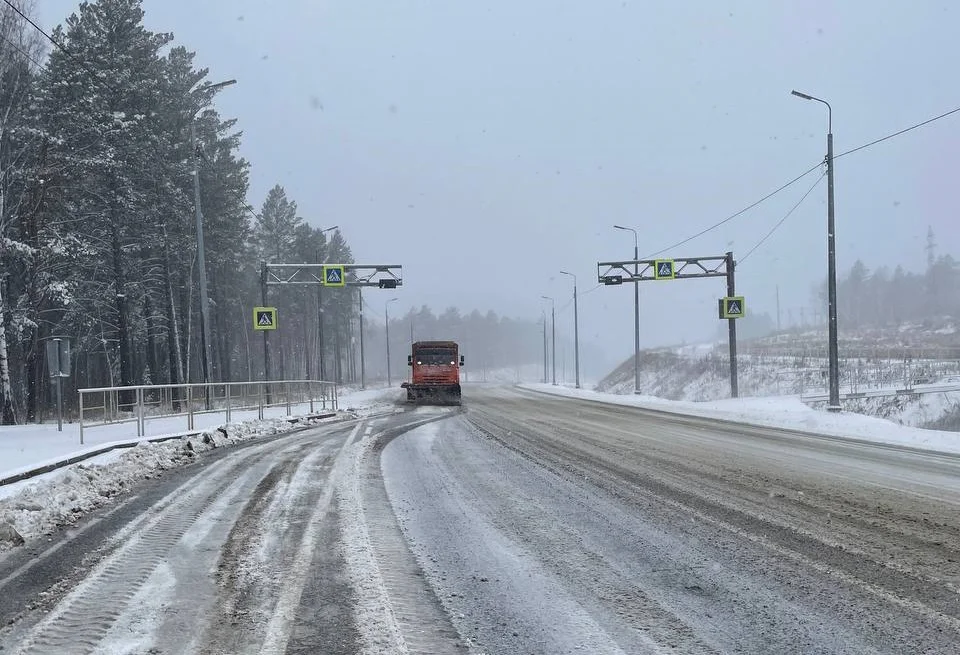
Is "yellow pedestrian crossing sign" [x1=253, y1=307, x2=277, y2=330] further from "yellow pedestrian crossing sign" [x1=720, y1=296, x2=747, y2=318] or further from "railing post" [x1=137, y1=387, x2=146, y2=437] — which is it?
"yellow pedestrian crossing sign" [x1=720, y1=296, x2=747, y2=318]

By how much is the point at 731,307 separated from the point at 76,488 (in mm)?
29438

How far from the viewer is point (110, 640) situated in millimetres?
3680

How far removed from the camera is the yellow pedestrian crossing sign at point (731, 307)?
31.8 metres

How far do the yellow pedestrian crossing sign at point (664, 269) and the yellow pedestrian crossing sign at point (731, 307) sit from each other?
339 centimetres

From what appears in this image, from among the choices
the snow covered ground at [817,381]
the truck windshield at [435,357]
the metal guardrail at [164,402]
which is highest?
the truck windshield at [435,357]

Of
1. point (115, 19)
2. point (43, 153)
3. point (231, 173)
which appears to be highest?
point (115, 19)

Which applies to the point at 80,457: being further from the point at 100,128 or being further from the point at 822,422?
the point at 100,128

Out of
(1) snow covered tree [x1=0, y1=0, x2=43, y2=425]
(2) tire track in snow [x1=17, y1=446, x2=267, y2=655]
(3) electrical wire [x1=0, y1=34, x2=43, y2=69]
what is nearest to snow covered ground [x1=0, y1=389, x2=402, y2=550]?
(2) tire track in snow [x1=17, y1=446, x2=267, y2=655]

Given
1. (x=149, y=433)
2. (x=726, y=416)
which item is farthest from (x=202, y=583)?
(x=726, y=416)

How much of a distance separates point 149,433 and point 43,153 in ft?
48.8

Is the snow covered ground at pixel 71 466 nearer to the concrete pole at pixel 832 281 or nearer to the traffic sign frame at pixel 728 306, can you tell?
the concrete pole at pixel 832 281

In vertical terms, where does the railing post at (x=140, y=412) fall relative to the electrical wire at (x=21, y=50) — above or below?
below

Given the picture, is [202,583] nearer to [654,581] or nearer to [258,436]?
[654,581]

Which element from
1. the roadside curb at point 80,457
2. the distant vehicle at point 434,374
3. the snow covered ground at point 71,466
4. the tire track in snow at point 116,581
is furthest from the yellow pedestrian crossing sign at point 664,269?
the tire track in snow at point 116,581
